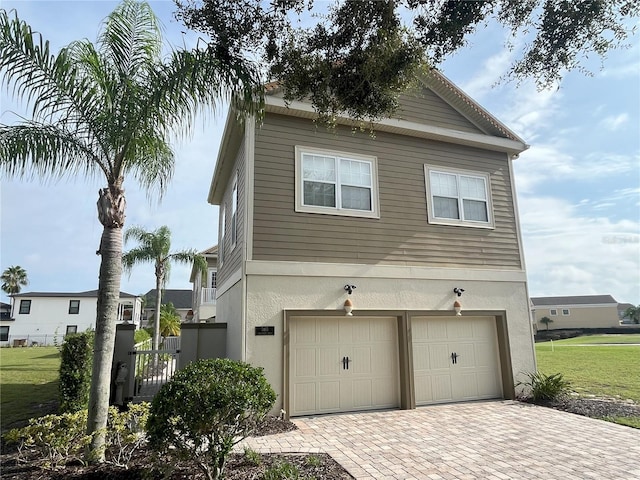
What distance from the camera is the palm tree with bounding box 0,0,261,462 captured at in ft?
17.1

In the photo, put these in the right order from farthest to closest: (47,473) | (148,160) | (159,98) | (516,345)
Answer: (516,345)
(148,160)
(159,98)
(47,473)

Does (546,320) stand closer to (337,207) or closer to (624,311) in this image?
(624,311)

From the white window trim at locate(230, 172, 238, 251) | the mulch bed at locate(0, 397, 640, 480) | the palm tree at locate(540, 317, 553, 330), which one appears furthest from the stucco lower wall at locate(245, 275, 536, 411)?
the palm tree at locate(540, 317, 553, 330)

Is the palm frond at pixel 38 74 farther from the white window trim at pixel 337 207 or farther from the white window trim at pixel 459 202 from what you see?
the white window trim at pixel 459 202

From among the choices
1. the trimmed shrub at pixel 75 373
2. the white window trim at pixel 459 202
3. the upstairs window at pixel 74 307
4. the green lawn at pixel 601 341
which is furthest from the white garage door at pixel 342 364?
the upstairs window at pixel 74 307

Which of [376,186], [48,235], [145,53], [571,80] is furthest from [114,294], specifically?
[571,80]

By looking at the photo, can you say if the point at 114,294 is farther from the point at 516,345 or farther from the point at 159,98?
the point at 516,345

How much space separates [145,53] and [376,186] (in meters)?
5.43

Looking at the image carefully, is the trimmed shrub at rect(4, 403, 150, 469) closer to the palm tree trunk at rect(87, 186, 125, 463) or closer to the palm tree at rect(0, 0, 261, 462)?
the palm tree trunk at rect(87, 186, 125, 463)

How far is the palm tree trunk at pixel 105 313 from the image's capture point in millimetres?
5008

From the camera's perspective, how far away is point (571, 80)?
6.22m

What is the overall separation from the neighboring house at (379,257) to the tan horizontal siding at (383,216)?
28mm

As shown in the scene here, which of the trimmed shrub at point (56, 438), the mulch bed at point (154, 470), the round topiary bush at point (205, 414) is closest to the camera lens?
the round topiary bush at point (205, 414)

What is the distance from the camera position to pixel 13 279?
5341 centimetres
